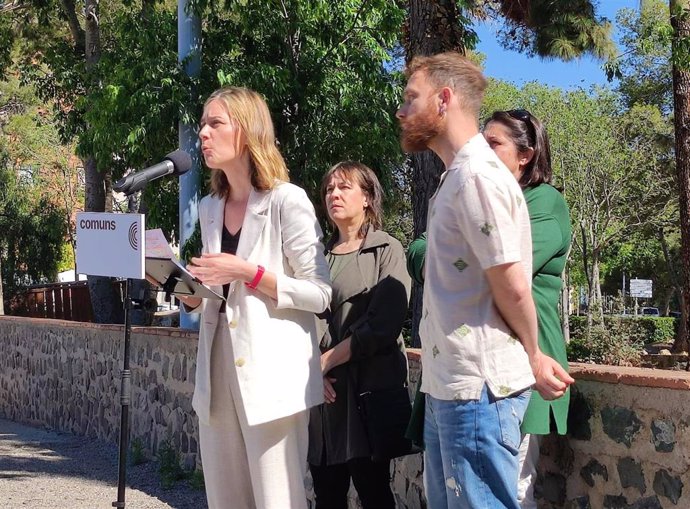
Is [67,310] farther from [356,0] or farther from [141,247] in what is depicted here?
[141,247]

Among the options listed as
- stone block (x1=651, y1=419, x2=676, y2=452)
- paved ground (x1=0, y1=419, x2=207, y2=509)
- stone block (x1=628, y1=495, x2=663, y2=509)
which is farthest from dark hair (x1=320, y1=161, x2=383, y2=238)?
paved ground (x1=0, y1=419, x2=207, y2=509)

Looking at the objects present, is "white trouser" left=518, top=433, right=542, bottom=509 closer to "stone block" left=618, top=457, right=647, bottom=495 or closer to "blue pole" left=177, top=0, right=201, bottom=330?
"stone block" left=618, top=457, right=647, bottom=495

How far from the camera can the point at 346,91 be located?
11102mm

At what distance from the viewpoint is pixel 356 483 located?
3.95 metres

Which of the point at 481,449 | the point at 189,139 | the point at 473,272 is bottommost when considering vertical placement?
the point at 481,449

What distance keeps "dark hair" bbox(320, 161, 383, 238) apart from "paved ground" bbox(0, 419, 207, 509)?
3265 mm

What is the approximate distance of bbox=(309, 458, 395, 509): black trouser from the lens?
3900 mm

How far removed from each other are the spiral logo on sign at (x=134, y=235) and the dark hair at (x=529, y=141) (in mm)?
1413

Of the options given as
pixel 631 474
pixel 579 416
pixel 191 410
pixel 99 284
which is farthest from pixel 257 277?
pixel 99 284

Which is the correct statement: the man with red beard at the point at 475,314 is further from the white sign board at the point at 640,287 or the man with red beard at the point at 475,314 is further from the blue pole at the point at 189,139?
the white sign board at the point at 640,287

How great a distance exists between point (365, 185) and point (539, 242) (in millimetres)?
1156

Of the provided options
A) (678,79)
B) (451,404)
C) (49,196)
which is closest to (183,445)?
(451,404)

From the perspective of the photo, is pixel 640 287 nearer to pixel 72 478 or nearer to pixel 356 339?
pixel 72 478

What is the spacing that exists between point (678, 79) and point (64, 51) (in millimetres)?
10665
